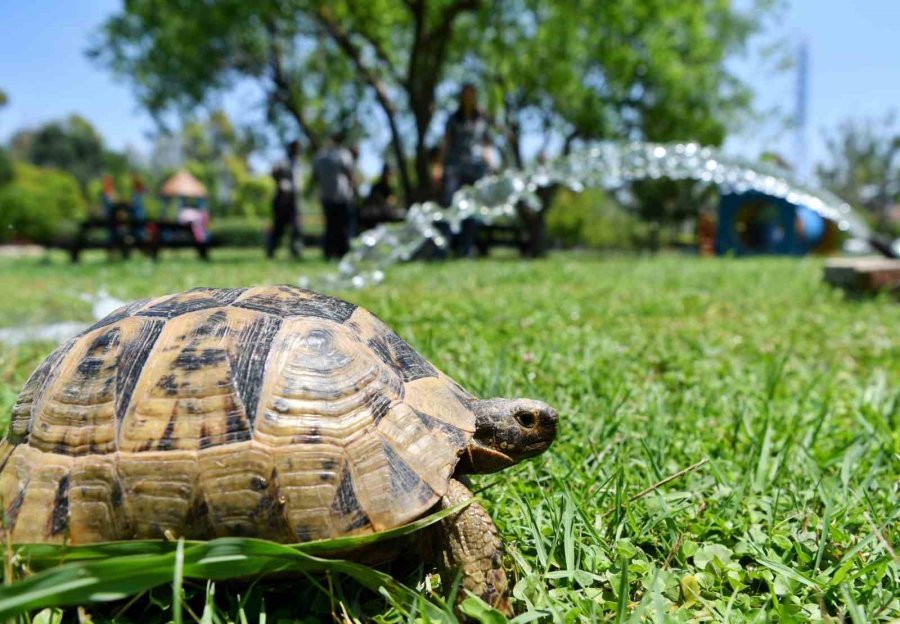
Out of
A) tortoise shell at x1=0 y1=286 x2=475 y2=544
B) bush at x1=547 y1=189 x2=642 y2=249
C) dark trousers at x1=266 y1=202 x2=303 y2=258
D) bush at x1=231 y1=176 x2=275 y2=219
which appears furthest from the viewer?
bush at x1=231 y1=176 x2=275 y2=219

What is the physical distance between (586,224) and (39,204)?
31384 millimetres

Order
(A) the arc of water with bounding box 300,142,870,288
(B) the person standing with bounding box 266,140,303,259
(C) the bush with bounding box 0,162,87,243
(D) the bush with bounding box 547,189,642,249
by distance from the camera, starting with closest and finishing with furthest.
Result: (A) the arc of water with bounding box 300,142,870,288 < (B) the person standing with bounding box 266,140,303,259 < (D) the bush with bounding box 547,189,642,249 < (C) the bush with bounding box 0,162,87,243

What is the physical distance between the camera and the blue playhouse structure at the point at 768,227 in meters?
20.2

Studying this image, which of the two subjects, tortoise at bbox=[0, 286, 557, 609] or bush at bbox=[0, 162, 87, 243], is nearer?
tortoise at bbox=[0, 286, 557, 609]

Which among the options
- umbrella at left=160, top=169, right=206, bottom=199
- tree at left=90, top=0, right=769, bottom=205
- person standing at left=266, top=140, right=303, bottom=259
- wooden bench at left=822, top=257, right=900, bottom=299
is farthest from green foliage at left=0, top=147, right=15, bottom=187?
wooden bench at left=822, top=257, right=900, bottom=299

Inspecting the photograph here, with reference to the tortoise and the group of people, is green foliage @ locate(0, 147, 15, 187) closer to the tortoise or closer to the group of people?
the group of people

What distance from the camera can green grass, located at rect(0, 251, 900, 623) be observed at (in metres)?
1.40

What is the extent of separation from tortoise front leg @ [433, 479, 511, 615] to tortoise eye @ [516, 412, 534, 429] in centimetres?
22

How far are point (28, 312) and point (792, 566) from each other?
5720 mm

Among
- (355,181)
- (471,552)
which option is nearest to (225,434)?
(471,552)

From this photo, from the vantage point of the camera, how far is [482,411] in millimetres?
1605

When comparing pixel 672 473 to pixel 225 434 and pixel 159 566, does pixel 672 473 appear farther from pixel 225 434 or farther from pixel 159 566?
pixel 159 566

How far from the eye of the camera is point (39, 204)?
37875 mm

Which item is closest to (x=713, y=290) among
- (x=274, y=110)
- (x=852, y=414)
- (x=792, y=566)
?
(x=852, y=414)
